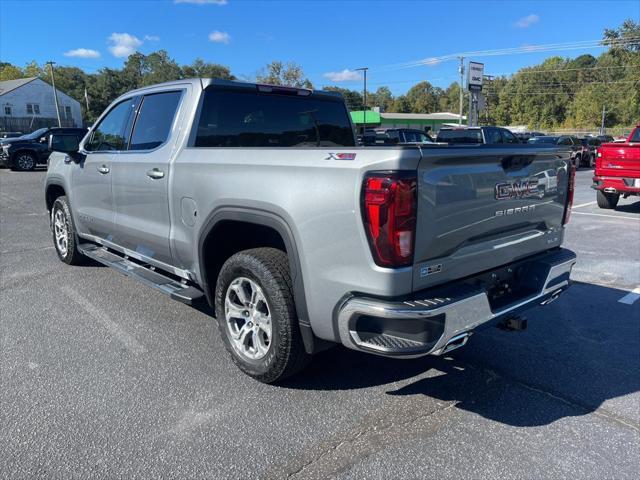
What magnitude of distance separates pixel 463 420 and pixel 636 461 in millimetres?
889

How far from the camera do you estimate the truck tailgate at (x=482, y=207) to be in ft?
8.41

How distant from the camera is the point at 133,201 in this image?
14.3 ft

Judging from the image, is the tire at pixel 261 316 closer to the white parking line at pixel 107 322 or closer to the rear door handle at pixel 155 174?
the white parking line at pixel 107 322

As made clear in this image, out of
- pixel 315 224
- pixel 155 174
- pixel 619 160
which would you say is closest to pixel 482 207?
pixel 315 224

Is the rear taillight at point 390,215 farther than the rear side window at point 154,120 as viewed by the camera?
No

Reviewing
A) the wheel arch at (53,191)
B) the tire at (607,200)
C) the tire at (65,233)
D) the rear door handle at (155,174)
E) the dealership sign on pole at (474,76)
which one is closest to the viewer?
the rear door handle at (155,174)

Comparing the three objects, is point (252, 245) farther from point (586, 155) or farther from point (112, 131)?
point (586, 155)

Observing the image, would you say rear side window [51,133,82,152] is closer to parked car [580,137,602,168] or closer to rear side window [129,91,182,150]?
rear side window [129,91,182,150]

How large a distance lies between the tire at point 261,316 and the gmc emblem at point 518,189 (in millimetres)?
1357

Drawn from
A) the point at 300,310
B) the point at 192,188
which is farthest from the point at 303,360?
the point at 192,188

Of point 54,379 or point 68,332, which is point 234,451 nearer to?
point 54,379

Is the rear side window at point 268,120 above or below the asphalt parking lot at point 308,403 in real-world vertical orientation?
above

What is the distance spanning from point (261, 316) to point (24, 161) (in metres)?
21.5

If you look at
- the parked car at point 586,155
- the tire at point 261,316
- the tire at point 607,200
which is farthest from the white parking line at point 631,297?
the parked car at point 586,155
